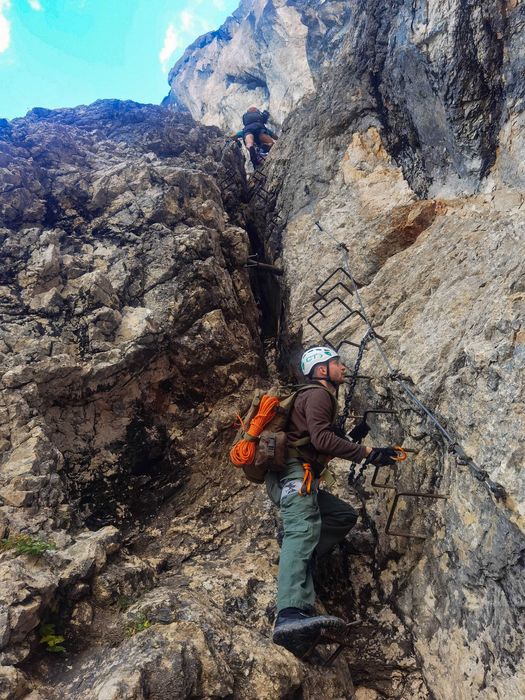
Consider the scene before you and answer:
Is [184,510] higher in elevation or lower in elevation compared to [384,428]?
lower

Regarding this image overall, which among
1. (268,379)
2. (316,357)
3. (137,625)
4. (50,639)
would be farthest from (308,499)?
(268,379)

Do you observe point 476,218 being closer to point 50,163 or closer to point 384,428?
point 384,428

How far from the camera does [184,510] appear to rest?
8.59 m

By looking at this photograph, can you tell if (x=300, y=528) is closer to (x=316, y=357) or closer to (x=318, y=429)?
(x=318, y=429)

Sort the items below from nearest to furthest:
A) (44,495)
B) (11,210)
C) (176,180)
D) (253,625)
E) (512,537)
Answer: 1. (512,537)
2. (253,625)
3. (44,495)
4. (11,210)
5. (176,180)

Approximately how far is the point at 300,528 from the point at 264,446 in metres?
1.08

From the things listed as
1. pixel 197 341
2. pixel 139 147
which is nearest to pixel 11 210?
pixel 197 341

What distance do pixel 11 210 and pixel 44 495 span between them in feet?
27.2

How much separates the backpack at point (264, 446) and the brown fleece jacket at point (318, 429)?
110 mm

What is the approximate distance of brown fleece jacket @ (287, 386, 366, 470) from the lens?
5773 mm

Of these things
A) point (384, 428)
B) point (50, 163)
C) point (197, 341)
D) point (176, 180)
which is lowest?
point (384, 428)

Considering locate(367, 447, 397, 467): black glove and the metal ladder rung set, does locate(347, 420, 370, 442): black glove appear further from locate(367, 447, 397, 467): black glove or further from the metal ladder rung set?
locate(367, 447, 397, 467): black glove

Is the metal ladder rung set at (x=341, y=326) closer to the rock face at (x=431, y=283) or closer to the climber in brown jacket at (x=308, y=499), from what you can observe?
the rock face at (x=431, y=283)

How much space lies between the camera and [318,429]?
5945mm
